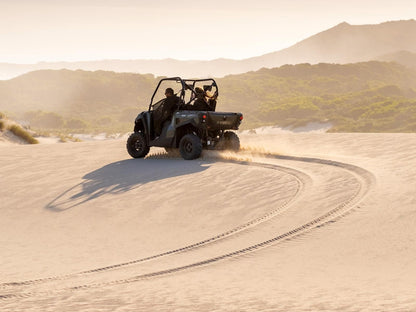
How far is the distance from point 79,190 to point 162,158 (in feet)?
11.9

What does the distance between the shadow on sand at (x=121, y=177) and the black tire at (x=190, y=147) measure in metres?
0.20

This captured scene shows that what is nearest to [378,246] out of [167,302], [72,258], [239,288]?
[239,288]

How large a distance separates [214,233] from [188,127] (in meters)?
6.25

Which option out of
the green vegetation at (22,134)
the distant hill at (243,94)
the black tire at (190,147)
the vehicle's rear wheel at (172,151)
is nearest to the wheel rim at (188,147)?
the black tire at (190,147)

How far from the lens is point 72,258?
7.69 m

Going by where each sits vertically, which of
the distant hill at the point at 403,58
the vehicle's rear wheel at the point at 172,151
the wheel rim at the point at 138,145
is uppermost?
the distant hill at the point at 403,58

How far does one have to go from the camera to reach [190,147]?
1415 centimetres

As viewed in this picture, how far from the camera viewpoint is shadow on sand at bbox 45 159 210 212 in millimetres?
11164

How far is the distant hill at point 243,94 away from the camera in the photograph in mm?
78812

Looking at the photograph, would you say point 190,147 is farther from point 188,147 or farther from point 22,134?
point 22,134

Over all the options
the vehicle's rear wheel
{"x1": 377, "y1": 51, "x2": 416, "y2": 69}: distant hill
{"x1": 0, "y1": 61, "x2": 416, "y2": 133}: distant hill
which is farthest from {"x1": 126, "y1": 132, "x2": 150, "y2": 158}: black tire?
{"x1": 377, "y1": 51, "x2": 416, "y2": 69}: distant hill

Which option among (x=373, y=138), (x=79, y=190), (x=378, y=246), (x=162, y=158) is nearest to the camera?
(x=378, y=246)

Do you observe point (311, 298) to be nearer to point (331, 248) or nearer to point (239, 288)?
point (239, 288)

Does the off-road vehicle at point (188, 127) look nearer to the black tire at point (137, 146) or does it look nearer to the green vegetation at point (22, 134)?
the black tire at point (137, 146)
